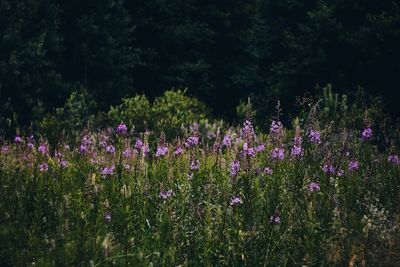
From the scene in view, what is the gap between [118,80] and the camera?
15.7 m

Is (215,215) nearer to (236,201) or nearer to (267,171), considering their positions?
(236,201)

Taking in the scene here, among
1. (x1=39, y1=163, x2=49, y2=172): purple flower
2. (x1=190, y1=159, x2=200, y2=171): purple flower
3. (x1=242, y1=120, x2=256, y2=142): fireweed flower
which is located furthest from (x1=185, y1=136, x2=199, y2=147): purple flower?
(x1=39, y1=163, x2=49, y2=172): purple flower

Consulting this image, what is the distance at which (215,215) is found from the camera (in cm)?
479

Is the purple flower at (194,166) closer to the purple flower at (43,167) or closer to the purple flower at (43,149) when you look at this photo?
the purple flower at (43,167)

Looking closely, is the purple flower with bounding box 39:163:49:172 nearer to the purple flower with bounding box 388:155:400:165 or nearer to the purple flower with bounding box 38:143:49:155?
the purple flower with bounding box 38:143:49:155

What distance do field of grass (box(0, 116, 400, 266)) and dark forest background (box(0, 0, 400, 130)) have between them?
6.33 m

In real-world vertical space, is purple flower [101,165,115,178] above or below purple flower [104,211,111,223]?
above

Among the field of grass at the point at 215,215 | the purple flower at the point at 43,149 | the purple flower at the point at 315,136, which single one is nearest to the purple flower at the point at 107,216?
the field of grass at the point at 215,215

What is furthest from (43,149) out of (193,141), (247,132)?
(247,132)

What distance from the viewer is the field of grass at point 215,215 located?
407cm

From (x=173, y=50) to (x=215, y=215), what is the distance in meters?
14.8

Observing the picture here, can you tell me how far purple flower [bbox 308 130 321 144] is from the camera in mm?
5488

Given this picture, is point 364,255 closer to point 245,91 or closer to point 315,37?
point 315,37

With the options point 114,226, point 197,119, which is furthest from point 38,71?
point 114,226
